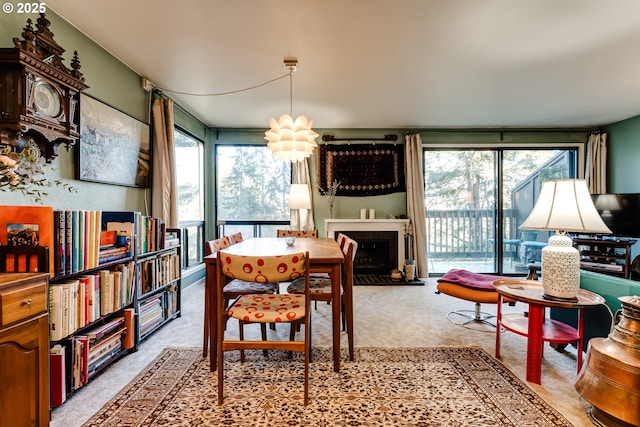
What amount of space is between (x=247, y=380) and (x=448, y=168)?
4.43 meters

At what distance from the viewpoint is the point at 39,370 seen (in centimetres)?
132

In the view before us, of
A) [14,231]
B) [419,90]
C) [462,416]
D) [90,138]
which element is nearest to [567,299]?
[462,416]

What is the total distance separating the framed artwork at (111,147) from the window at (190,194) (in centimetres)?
88

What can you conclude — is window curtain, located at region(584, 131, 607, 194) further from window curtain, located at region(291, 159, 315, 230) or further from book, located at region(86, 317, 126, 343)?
book, located at region(86, 317, 126, 343)

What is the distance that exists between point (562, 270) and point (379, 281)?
2.82 meters

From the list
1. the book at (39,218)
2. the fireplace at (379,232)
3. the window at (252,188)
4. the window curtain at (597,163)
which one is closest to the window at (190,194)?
the window at (252,188)

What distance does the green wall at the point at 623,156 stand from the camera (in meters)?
4.22

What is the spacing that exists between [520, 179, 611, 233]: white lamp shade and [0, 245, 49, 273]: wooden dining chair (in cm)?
274

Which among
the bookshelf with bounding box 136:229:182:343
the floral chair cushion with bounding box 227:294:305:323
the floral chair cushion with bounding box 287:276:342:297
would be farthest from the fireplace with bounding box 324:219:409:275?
the floral chair cushion with bounding box 227:294:305:323

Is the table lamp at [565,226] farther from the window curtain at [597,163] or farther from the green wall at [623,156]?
the window curtain at [597,163]

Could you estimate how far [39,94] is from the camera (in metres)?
1.70

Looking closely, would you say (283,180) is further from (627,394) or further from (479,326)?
(627,394)

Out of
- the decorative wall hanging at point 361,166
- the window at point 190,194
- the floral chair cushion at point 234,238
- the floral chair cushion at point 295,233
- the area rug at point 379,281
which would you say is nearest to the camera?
the floral chair cushion at point 234,238

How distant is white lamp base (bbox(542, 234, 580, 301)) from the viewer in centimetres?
177
